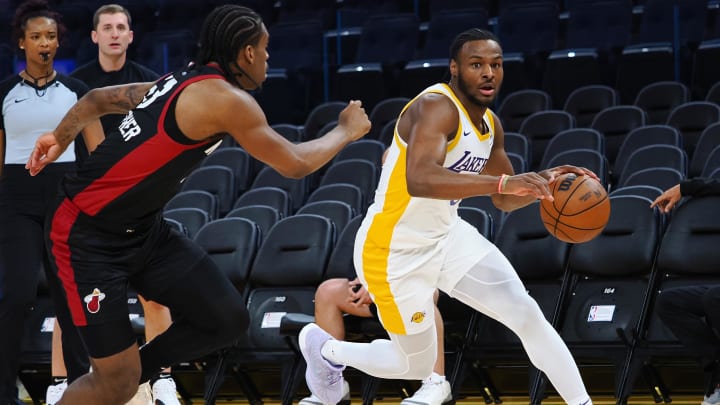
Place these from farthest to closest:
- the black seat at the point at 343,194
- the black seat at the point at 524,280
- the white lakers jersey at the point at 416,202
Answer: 1. the black seat at the point at 343,194
2. the black seat at the point at 524,280
3. the white lakers jersey at the point at 416,202

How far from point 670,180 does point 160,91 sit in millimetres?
4504

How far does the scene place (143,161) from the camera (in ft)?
13.6

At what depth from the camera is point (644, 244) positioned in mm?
6633

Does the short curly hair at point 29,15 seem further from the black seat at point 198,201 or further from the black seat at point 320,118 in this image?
the black seat at point 320,118

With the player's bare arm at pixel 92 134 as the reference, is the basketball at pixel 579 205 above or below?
below

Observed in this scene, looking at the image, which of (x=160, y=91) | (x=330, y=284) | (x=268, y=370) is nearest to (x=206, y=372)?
(x=268, y=370)

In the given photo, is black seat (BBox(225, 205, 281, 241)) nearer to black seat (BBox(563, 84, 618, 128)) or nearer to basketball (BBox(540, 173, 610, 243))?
black seat (BBox(563, 84, 618, 128))

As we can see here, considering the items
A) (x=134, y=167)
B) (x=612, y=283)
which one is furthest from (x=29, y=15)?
(x=612, y=283)

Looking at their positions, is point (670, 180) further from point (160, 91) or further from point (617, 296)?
point (160, 91)

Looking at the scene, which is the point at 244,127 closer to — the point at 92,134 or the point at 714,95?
the point at 92,134

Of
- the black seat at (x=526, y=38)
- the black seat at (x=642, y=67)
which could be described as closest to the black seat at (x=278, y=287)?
the black seat at (x=526, y=38)

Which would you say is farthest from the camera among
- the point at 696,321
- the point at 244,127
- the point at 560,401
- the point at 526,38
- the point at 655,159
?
the point at 526,38

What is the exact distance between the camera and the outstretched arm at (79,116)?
15.3 feet

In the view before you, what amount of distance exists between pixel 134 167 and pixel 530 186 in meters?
1.55
